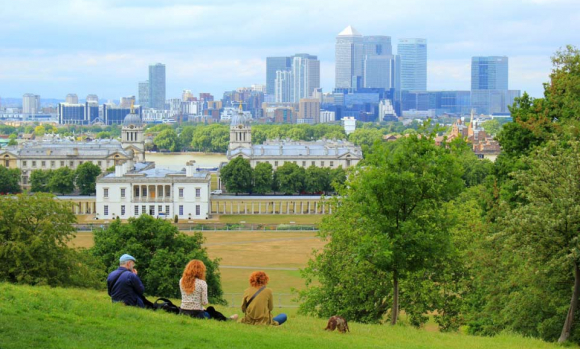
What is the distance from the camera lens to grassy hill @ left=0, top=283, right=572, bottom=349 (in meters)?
15.3

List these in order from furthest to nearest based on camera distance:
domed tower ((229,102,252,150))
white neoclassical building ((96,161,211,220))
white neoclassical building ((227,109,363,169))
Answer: domed tower ((229,102,252,150)) < white neoclassical building ((227,109,363,169)) < white neoclassical building ((96,161,211,220))

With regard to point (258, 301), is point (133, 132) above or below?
above

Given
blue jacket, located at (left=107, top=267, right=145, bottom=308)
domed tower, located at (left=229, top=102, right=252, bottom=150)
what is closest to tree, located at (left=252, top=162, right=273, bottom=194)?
domed tower, located at (left=229, top=102, right=252, bottom=150)

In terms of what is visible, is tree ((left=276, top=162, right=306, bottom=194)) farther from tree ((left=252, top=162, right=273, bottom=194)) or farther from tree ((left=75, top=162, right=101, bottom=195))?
tree ((left=75, top=162, right=101, bottom=195))

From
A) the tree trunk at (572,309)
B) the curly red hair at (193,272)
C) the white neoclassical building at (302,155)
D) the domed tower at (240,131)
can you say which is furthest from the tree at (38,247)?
the domed tower at (240,131)

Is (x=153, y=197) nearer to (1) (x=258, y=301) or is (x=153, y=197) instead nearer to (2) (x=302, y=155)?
(2) (x=302, y=155)

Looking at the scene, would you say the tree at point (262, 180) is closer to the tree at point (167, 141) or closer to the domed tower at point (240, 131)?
the domed tower at point (240, 131)

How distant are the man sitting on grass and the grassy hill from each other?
226 mm

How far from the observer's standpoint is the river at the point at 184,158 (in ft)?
411

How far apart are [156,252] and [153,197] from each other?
40.2m

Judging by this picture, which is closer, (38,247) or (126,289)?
(126,289)

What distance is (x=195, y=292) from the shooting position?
17219 millimetres

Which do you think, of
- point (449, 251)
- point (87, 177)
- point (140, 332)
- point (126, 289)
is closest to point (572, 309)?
point (449, 251)

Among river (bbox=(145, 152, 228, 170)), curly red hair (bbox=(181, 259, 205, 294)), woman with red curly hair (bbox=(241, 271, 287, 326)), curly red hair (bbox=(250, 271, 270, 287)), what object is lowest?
river (bbox=(145, 152, 228, 170))
